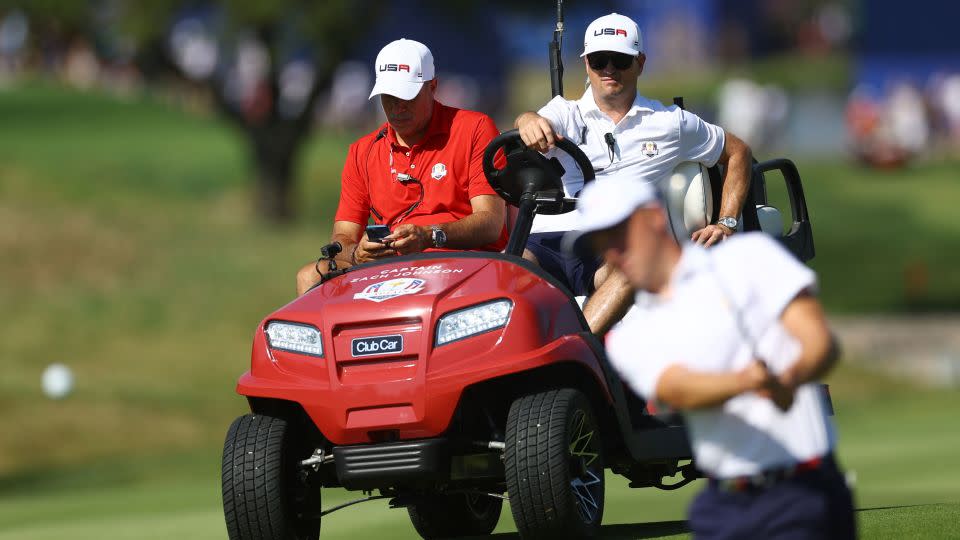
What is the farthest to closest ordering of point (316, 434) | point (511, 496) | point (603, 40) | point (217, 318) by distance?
point (217, 318) → point (603, 40) → point (316, 434) → point (511, 496)

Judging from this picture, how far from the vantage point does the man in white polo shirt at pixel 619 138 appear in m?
8.53

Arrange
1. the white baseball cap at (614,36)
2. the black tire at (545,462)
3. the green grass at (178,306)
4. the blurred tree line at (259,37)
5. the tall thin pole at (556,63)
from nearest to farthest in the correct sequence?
the black tire at (545,462) < the white baseball cap at (614,36) < the tall thin pole at (556,63) < the green grass at (178,306) < the blurred tree line at (259,37)

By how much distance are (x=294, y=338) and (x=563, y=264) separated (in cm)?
158

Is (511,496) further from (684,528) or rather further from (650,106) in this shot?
(650,106)

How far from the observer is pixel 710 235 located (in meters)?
8.33

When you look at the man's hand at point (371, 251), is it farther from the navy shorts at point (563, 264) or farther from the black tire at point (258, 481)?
the black tire at point (258, 481)

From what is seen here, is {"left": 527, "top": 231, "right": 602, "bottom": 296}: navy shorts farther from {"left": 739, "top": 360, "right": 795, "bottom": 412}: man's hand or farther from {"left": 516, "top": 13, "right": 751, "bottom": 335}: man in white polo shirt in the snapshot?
{"left": 739, "top": 360, "right": 795, "bottom": 412}: man's hand

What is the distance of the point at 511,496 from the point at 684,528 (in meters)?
1.60

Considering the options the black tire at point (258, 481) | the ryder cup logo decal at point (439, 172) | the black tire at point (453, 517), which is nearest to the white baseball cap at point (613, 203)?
the black tire at point (258, 481)

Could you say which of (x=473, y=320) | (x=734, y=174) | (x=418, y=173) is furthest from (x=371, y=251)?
(x=734, y=174)

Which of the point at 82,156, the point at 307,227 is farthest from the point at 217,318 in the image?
the point at 82,156

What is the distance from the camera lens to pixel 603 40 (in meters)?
8.54

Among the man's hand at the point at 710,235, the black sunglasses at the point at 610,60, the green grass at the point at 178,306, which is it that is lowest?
the green grass at the point at 178,306

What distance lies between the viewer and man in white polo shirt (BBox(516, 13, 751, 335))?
853cm
